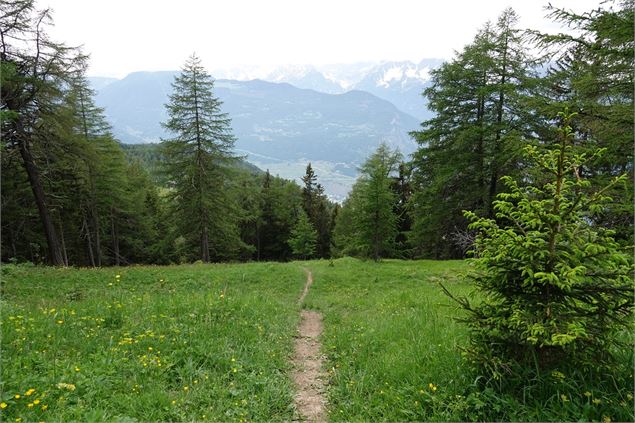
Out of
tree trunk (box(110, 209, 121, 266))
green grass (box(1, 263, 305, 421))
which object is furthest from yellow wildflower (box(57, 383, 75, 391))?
tree trunk (box(110, 209, 121, 266))

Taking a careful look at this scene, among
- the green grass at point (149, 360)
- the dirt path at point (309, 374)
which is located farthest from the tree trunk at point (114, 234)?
the dirt path at point (309, 374)

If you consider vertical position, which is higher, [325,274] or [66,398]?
[66,398]

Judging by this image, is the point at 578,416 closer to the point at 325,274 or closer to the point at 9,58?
the point at 325,274

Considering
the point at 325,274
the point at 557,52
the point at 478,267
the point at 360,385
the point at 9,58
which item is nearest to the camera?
the point at 478,267

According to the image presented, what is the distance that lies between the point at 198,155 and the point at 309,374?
83.2 ft

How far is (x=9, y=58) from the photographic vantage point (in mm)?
16031

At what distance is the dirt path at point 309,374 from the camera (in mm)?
5141

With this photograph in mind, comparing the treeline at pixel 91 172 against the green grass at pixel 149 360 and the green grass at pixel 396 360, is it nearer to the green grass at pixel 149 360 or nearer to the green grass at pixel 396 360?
the green grass at pixel 149 360

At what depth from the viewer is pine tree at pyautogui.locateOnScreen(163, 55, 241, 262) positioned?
2745 centimetres

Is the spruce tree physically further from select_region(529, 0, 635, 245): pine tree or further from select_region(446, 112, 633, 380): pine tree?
select_region(446, 112, 633, 380): pine tree

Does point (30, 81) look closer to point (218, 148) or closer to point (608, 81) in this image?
point (218, 148)

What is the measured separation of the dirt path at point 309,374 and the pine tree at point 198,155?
21867 mm

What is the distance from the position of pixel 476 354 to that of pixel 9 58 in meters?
21.3

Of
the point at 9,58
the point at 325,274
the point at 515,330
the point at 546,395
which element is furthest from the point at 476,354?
the point at 9,58
